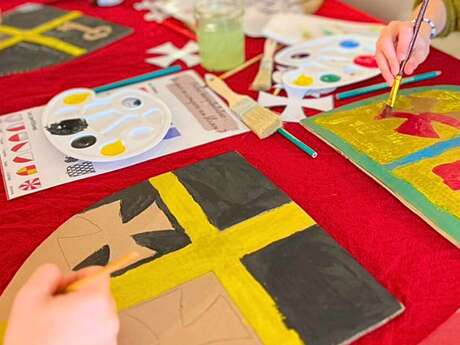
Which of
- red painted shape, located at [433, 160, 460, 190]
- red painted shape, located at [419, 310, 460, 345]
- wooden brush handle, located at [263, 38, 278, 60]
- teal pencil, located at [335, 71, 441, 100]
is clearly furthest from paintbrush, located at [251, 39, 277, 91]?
red painted shape, located at [419, 310, 460, 345]

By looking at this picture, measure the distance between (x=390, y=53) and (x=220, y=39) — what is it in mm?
312

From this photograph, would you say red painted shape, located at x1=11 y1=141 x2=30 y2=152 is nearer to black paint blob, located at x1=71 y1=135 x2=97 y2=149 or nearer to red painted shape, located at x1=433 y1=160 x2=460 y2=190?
black paint blob, located at x1=71 y1=135 x2=97 y2=149

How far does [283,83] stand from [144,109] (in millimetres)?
236

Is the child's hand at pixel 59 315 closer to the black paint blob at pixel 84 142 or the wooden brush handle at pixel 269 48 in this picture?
the black paint blob at pixel 84 142

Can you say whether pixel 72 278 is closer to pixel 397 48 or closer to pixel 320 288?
pixel 320 288

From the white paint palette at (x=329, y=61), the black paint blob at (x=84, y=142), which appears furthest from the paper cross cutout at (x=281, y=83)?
the black paint blob at (x=84, y=142)

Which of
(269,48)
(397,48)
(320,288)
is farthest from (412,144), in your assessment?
(269,48)

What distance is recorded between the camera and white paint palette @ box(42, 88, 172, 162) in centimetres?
78

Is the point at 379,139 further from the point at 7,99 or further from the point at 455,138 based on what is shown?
the point at 7,99

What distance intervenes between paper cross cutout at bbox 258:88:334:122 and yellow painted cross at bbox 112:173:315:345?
23 cm

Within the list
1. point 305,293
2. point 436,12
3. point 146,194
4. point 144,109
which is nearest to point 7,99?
point 144,109

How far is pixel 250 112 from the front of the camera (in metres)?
0.84

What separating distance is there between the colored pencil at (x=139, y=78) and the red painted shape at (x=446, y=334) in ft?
2.12

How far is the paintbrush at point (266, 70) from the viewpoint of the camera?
91 cm
